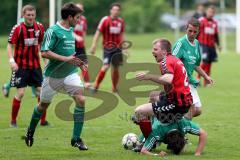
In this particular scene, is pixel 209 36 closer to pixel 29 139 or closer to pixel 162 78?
pixel 29 139

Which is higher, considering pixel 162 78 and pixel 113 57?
pixel 162 78

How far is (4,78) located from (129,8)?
36184 millimetres

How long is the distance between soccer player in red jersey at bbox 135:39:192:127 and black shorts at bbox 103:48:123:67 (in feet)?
27.9

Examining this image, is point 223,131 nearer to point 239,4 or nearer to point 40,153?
point 40,153

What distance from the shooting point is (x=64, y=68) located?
9945mm

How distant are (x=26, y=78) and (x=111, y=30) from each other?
6507 mm

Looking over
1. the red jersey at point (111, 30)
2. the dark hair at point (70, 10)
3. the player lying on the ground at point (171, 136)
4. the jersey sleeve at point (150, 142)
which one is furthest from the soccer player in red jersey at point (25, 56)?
the red jersey at point (111, 30)

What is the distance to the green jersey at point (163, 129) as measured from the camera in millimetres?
9414

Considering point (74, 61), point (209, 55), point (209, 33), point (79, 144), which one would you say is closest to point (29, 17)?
point (74, 61)

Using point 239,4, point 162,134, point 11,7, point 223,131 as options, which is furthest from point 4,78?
point 11,7

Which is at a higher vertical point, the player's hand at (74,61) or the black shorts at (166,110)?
the player's hand at (74,61)

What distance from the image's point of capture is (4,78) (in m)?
21.9

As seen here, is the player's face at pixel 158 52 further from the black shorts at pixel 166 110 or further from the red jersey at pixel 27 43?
the red jersey at pixel 27 43

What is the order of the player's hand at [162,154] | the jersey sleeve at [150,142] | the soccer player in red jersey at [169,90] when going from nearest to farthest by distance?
the soccer player in red jersey at [169,90], the player's hand at [162,154], the jersey sleeve at [150,142]
